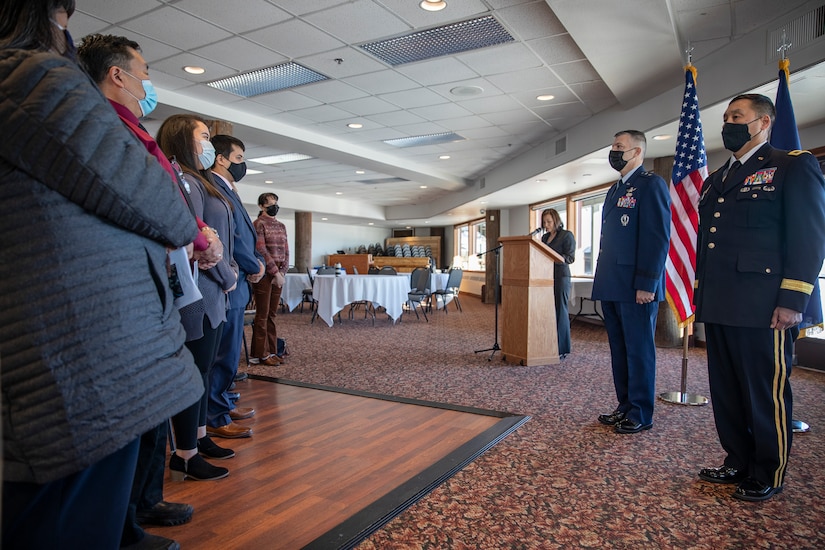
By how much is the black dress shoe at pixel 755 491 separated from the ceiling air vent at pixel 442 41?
147 inches

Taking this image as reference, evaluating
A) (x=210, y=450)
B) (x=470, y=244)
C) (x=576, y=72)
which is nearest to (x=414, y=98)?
(x=576, y=72)

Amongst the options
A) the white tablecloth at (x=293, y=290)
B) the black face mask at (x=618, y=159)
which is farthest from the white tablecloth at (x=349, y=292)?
the black face mask at (x=618, y=159)

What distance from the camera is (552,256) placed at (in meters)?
4.95

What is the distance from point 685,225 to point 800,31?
1669mm

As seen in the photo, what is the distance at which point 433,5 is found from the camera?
4004 millimetres

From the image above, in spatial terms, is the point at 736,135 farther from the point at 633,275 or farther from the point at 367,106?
the point at 367,106

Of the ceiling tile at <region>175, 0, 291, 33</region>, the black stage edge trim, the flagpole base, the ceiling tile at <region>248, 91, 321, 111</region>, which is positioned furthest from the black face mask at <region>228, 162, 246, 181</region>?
the flagpole base

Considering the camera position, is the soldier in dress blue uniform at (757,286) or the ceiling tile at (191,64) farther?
the ceiling tile at (191,64)

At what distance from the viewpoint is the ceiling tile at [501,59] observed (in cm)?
480

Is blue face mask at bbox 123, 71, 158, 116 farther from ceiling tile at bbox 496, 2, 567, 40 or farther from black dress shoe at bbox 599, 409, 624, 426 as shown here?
ceiling tile at bbox 496, 2, 567, 40

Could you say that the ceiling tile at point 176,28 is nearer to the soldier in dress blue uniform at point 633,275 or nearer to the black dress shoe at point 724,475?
the soldier in dress blue uniform at point 633,275

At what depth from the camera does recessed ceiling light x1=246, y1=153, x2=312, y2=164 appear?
9583mm

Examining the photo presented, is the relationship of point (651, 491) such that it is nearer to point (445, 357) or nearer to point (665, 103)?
point (445, 357)

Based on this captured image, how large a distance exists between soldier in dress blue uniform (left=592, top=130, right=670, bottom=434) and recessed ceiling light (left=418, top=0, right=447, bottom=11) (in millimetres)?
1902
